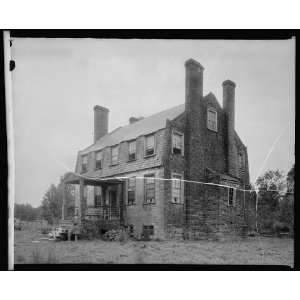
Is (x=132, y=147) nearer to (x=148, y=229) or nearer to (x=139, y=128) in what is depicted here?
(x=139, y=128)

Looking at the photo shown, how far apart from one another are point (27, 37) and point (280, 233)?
244 inches

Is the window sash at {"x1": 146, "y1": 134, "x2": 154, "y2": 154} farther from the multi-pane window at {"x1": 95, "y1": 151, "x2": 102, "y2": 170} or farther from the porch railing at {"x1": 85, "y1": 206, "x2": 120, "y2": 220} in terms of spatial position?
the porch railing at {"x1": 85, "y1": 206, "x2": 120, "y2": 220}

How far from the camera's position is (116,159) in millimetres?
7035

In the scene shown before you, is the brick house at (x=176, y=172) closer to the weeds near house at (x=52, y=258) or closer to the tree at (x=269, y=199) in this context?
the tree at (x=269, y=199)

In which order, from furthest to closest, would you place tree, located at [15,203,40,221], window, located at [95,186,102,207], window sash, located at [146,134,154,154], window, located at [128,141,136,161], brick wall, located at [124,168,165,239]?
window, located at [128,141,136,161]
window sash, located at [146,134,154,154]
window, located at [95,186,102,207]
brick wall, located at [124,168,165,239]
tree, located at [15,203,40,221]

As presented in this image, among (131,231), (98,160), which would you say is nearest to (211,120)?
(98,160)

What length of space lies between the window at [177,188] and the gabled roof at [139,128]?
3.43 feet

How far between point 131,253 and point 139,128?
2.44 m

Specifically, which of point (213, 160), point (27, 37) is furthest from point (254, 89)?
point (27, 37)

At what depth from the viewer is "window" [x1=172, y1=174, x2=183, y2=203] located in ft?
21.8

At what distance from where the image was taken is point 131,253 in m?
6.58

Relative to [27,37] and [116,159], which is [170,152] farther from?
[27,37]

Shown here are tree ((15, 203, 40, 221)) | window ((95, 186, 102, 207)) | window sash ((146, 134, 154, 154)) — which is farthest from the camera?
window sash ((146, 134, 154, 154))

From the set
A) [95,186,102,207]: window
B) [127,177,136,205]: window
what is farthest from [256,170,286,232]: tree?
[95,186,102,207]: window
